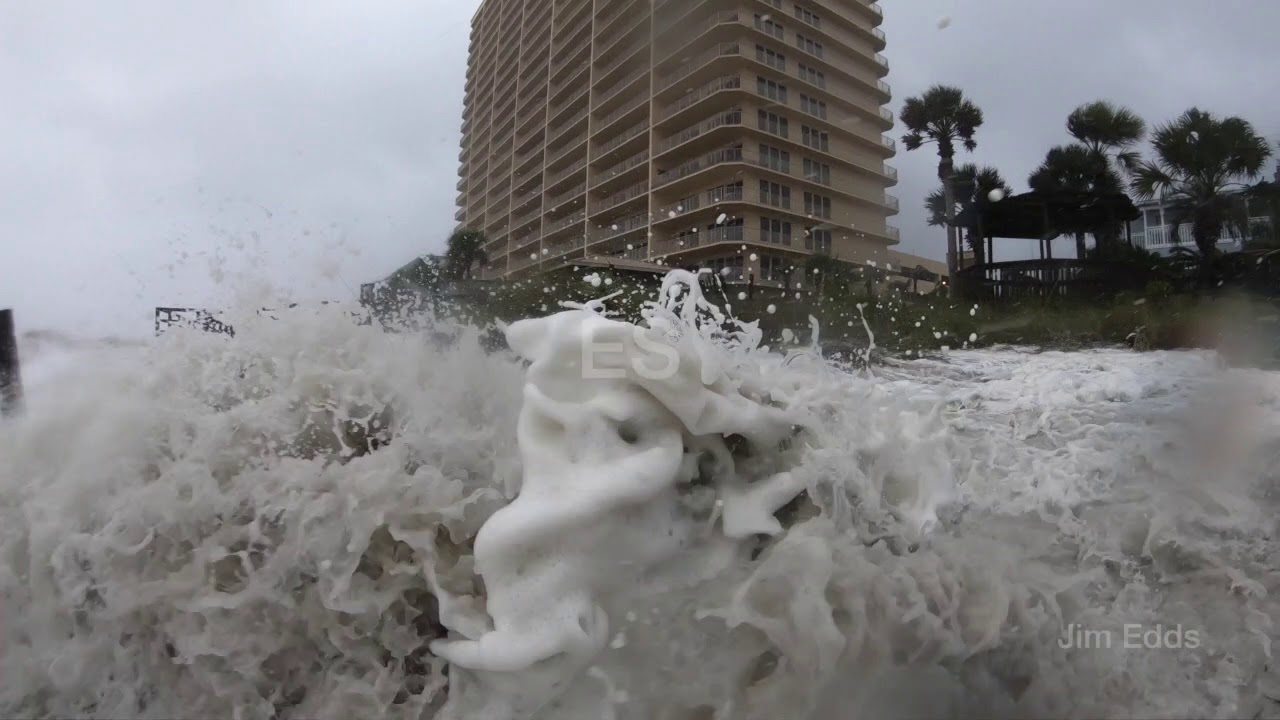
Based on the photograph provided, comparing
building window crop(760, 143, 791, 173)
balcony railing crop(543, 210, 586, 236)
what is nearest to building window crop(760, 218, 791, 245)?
building window crop(760, 143, 791, 173)

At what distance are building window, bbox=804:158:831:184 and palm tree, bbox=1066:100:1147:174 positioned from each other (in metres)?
0.55

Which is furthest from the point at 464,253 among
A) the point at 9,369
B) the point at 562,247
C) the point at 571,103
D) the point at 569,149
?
the point at 9,369

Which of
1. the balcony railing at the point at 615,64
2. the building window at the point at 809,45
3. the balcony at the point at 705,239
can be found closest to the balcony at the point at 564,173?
the balcony railing at the point at 615,64

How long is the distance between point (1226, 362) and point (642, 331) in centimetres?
113

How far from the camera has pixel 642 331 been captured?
1.01 metres

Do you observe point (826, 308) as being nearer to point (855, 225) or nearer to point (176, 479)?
point (855, 225)

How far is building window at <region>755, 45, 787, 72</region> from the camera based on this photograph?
3.85ft

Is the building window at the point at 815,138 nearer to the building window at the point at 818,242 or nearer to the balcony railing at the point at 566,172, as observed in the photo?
the building window at the point at 818,242

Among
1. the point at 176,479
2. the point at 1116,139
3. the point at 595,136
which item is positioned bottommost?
the point at 176,479

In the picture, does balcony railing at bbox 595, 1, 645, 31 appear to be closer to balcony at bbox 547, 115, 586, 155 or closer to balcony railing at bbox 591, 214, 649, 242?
balcony at bbox 547, 115, 586, 155

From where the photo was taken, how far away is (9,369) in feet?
4.05

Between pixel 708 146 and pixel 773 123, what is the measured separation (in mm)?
144

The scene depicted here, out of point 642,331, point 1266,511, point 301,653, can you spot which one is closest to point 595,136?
point 642,331

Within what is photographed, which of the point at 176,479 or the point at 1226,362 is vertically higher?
the point at 1226,362
